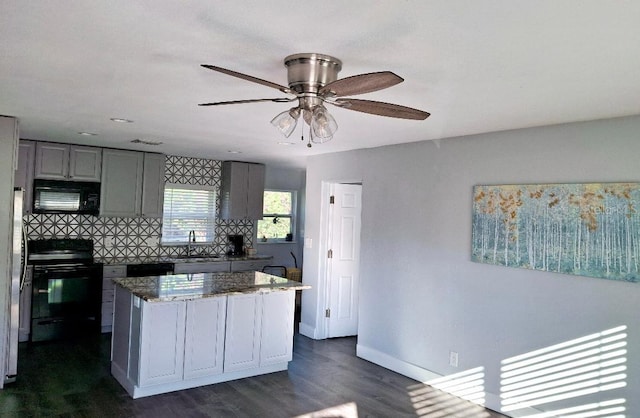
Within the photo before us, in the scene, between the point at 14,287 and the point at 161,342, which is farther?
the point at 14,287

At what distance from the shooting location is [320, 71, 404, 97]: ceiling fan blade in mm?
1725

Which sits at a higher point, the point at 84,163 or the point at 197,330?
the point at 84,163

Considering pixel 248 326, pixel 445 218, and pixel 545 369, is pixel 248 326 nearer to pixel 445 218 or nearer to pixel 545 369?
pixel 445 218

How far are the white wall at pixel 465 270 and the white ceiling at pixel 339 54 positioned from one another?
267 mm

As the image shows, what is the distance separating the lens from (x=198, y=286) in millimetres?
4137

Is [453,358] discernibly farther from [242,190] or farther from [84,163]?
[84,163]

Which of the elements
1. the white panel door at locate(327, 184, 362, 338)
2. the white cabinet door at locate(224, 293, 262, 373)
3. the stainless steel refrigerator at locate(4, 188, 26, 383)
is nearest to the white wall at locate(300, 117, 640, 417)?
the white panel door at locate(327, 184, 362, 338)

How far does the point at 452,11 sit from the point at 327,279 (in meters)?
4.47

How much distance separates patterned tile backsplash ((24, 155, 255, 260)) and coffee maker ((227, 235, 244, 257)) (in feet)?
0.26

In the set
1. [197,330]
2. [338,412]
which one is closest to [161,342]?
[197,330]

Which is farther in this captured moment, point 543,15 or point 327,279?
point 327,279

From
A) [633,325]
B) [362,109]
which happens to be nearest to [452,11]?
[362,109]

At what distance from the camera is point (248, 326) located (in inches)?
169

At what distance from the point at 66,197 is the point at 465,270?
4631mm
